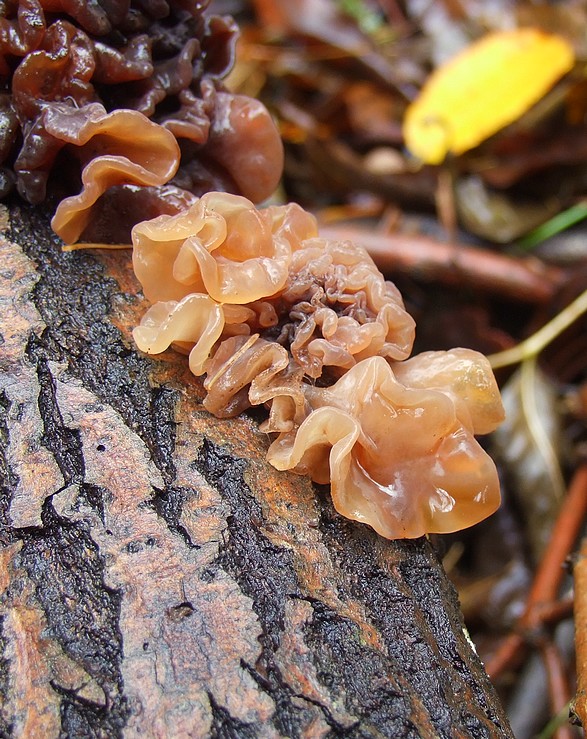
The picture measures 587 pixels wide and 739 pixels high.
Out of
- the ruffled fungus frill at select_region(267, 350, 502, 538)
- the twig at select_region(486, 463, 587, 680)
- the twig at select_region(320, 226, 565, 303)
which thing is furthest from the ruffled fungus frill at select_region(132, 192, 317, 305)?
the twig at select_region(320, 226, 565, 303)

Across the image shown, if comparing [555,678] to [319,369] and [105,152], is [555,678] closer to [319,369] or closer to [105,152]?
[319,369]

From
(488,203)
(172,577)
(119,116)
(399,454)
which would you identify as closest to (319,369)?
(399,454)

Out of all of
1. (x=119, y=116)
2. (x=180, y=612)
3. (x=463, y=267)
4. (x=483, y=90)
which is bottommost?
(x=463, y=267)

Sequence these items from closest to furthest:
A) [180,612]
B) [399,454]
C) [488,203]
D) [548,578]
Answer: [180,612] → [399,454] → [548,578] → [488,203]

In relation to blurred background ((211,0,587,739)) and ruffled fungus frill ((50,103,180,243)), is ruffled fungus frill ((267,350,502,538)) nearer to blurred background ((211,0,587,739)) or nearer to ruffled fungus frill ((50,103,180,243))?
ruffled fungus frill ((50,103,180,243))

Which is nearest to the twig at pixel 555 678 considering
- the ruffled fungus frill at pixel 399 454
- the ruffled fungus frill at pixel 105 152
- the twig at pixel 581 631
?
the twig at pixel 581 631

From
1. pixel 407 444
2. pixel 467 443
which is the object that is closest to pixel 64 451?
pixel 407 444
